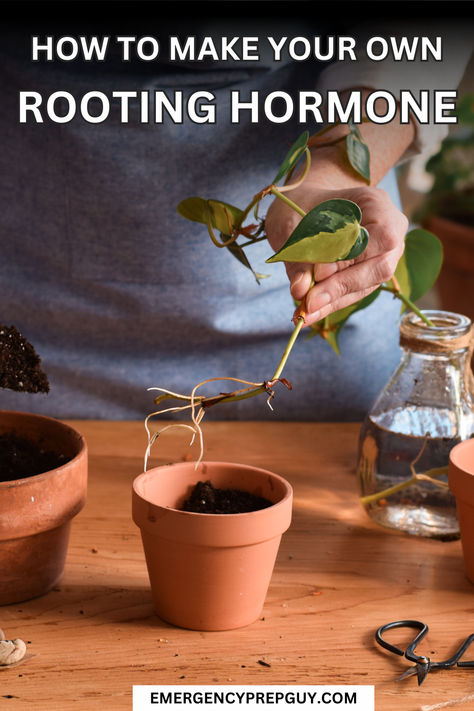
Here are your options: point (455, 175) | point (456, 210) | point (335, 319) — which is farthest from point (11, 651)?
point (455, 175)

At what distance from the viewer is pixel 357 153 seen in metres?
0.86

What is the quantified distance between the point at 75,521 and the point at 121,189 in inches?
20.4

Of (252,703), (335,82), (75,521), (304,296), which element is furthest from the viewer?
(335,82)

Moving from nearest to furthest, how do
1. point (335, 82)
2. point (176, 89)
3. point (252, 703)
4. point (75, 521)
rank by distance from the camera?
1. point (252, 703)
2. point (75, 521)
3. point (335, 82)
4. point (176, 89)

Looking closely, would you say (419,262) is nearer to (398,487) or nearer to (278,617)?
(398,487)

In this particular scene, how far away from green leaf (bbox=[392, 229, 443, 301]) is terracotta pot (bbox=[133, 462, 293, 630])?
13.2 inches

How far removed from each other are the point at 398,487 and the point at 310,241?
320mm

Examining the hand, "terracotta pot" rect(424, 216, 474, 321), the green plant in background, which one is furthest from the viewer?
the green plant in background

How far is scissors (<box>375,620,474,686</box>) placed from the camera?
0.58m

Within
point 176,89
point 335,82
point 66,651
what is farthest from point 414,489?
point 176,89

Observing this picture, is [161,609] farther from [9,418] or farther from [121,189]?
[121,189]

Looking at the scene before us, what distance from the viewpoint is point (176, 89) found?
1123 millimetres

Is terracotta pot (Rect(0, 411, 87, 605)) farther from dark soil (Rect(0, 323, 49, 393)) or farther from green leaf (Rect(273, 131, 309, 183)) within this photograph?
green leaf (Rect(273, 131, 309, 183))

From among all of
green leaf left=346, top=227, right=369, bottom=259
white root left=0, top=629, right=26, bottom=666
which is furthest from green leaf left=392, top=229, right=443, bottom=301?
white root left=0, top=629, right=26, bottom=666
